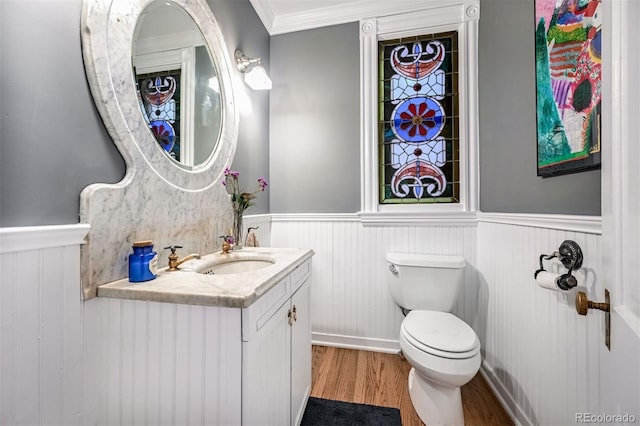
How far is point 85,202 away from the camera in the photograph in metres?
0.76

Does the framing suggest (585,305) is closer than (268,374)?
Yes

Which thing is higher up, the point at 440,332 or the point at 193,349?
the point at 193,349

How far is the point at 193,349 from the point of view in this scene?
750 millimetres

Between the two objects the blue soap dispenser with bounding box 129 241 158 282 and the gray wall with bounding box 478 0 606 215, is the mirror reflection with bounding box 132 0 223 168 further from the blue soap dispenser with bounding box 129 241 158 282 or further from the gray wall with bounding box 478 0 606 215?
the gray wall with bounding box 478 0 606 215

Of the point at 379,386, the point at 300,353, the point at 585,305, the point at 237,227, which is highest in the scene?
the point at 237,227

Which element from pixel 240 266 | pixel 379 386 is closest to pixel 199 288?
pixel 240 266

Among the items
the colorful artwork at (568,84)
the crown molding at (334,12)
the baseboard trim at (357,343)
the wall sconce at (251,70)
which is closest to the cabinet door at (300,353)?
the baseboard trim at (357,343)

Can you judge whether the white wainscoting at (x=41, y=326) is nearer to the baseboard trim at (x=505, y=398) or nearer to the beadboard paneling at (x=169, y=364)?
the beadboard paneling at (x=169, y=364)

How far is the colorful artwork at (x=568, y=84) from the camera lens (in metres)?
0.85

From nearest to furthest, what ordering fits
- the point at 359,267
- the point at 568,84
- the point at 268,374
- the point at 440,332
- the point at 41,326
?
the point at 41,326
the point at 268,374
the point at 568,84
the point at 440,332
the point at 359,267

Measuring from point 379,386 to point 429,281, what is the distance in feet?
2.38

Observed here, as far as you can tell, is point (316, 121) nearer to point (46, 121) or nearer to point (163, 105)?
point (163, 105)

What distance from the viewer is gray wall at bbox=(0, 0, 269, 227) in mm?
612

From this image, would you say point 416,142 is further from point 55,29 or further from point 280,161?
point 55,29
